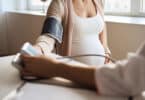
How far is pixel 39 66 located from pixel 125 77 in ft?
1.05

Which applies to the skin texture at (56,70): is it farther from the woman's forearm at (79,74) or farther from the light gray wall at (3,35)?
the light gray wall at (3,35)

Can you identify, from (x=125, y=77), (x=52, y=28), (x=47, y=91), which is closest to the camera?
(x=125, y=77)

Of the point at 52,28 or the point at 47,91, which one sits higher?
the point at 52,28

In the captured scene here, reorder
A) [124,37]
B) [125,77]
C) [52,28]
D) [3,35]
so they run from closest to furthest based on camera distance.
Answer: [125,77] → [52,28] → [124,37] → [3,35]

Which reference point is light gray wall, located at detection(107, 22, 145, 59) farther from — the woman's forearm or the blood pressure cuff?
the woman's forearm

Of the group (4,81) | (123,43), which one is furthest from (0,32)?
(4,81)

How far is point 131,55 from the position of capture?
0.73 metres

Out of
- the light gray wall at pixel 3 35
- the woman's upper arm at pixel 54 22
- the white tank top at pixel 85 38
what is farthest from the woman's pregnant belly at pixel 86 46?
the light gray wall at pixel 3 35

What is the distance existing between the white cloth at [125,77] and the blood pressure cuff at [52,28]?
0.68 meters

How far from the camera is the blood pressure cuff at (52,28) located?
1.42 meters

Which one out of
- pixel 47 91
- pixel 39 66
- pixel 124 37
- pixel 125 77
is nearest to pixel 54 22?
pixel 39 66

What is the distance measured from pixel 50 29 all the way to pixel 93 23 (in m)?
0.42

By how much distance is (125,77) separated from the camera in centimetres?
72

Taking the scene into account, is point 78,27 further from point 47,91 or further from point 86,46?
point 47,91
